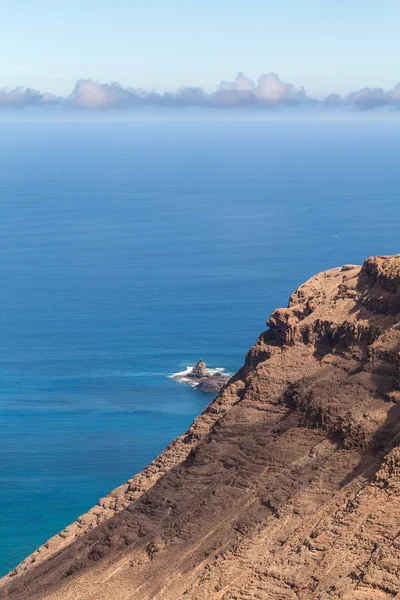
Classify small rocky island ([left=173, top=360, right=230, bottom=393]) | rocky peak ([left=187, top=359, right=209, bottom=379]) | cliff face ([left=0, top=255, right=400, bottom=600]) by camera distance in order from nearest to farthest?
cliff face ([left=0, top=255, right=400, bottom=600]) → small rocky island ([left=173, top=360, right=230, bottom=393]) → rocky peak ([left=187, top=359, right=209, bottom=379])

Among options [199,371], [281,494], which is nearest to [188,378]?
[199,371]

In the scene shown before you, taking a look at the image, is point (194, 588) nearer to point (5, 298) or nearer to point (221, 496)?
point (221, 496)

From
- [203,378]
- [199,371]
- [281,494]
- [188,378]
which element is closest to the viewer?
[281,494]

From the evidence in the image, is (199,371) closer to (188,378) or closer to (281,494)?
(188,378)

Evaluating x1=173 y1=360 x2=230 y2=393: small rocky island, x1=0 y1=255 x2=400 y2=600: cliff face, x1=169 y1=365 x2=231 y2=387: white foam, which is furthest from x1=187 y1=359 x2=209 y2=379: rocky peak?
x1=0 y1=255 x2=400 y2=600: cliff face

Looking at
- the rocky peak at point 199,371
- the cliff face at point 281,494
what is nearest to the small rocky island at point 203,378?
the rocky peak at point 199,371

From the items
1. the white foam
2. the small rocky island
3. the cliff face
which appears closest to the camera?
the cliff face

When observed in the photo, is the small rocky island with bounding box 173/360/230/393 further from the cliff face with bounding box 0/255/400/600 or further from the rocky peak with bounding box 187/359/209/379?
the cliff face with bounding box 0/255/400/600
